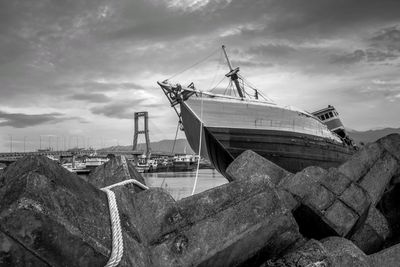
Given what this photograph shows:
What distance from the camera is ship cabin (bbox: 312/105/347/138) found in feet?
128

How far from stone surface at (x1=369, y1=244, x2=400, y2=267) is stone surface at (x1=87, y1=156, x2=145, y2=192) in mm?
3210

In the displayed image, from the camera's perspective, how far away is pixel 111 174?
4277 mm

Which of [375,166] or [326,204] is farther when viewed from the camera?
[375,166]

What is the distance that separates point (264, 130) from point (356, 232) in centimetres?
1867

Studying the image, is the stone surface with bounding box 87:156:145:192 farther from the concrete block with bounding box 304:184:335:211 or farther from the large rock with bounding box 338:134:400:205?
the large rock with bounding box 338:134:400:205

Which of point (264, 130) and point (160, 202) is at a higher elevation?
point (264, 130)

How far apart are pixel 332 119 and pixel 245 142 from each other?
62.9 ft

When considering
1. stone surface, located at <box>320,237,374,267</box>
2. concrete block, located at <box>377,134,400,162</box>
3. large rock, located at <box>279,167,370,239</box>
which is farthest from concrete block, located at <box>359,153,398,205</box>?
stone surface, located at <box>320,237,374,267</box>

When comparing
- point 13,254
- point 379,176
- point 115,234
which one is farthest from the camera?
point 379,176

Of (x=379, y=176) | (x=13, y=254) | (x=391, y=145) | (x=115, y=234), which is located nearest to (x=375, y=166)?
(x=379, y=176)

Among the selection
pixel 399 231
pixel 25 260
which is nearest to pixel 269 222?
pixel 25 260

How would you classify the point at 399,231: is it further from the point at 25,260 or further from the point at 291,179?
the point at 25,260

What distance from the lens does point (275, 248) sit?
3.76 m

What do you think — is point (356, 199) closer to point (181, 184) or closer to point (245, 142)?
point (245, 142)
